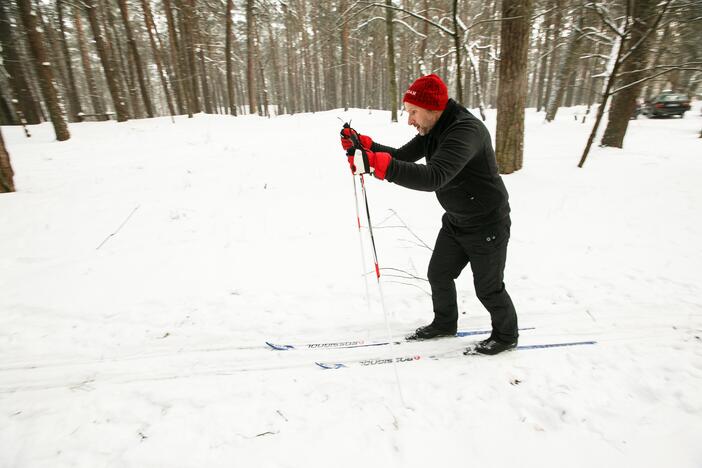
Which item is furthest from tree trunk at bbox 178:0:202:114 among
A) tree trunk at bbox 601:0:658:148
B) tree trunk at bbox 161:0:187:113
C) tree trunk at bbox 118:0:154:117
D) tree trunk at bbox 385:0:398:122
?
tree trunk at bbox 601:0:658:148

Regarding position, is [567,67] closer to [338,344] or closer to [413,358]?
[413,358]

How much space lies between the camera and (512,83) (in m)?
6.65

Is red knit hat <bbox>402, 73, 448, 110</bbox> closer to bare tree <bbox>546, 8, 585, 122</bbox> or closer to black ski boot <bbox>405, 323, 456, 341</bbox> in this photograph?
black ski boot <bbox>405, 323, 456, 341</bbox>

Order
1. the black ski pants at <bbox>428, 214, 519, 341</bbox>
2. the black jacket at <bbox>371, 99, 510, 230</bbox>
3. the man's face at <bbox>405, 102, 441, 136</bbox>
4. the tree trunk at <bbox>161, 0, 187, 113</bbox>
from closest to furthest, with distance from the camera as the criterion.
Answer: the black jacket at <bbox>371, 99, 510, 230</bbox> < the man's face at <bbox>405, 102, 441, 136</bbox> < the black ski pants at <bbox>428, 214, 519, 341</bbox> < the tree trunk at <bbox>161, 0, 187, 113</bbox>

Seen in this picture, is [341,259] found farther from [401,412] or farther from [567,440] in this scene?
[567,440]

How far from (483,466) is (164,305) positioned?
362 cm

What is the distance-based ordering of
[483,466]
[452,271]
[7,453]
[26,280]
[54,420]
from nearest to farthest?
[483,466], [7,453], [54,420], [452,271], [26,280]

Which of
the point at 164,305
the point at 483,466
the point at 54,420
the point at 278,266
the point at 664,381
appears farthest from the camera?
the point at 278,266

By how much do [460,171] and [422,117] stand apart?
1.76 feet

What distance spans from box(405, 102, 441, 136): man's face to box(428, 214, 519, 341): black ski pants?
2.61ft

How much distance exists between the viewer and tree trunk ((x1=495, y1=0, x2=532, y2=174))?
6.35 meters

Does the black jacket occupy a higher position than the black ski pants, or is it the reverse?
the black jacket

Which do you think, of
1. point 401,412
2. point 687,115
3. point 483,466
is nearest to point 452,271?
point 401,412

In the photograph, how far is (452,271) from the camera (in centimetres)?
297
